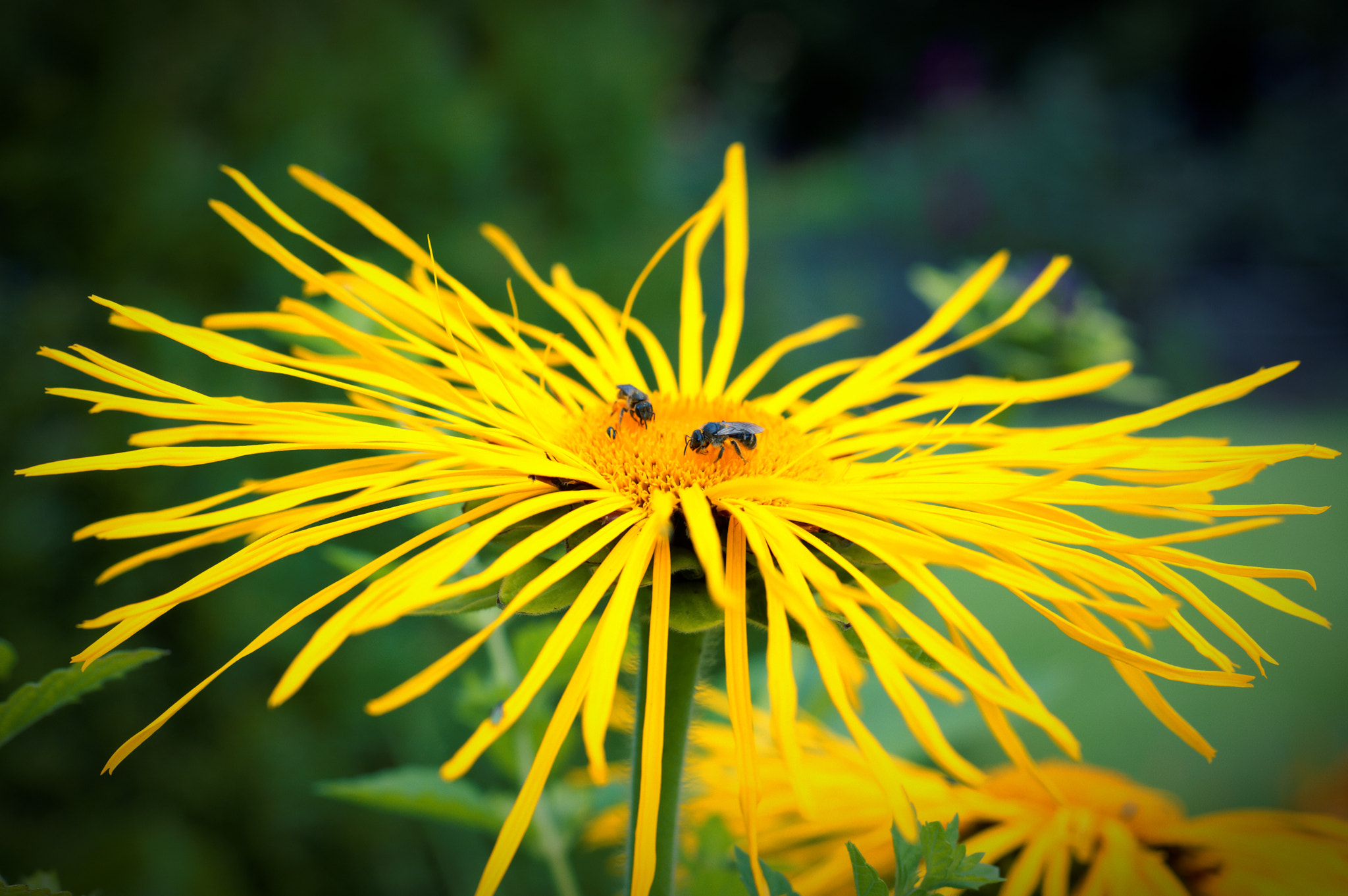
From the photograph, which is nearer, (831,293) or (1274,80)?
(831,293)

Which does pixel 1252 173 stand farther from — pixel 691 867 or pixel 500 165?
pixel 691 867

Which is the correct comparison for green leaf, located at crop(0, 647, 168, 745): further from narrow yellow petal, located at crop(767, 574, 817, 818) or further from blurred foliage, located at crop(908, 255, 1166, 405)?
blurred foliage, located at crop(908, 255, 1166, 405)

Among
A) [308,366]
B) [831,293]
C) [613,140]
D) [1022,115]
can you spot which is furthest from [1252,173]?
[308,366]

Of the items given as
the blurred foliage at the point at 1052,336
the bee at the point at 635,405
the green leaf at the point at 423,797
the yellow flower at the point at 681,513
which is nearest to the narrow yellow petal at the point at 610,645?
the yellow flower at the point at 681,513

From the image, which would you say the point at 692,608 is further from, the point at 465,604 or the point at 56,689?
the point at 56,689

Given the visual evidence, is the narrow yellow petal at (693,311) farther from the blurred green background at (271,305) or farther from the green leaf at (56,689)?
the green leaf at (56,689)

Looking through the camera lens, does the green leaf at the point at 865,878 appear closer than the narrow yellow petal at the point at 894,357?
Yes
